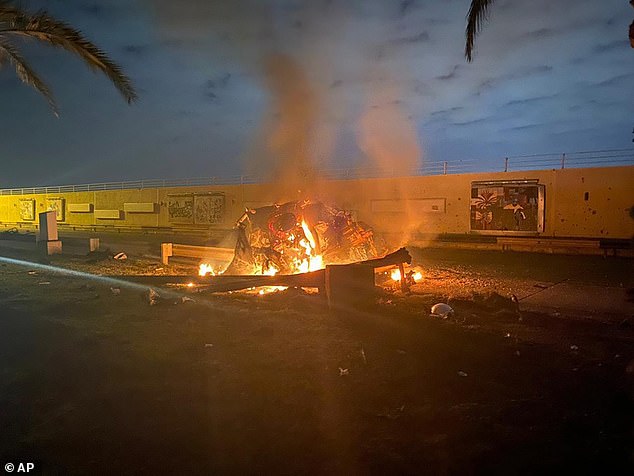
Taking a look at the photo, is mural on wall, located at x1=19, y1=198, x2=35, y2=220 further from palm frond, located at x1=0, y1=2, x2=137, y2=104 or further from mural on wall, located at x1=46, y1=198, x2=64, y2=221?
palm frond, located at x1=0, y1=2, x2=137, y2=104

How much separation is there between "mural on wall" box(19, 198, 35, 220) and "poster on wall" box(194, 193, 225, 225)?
2060cm

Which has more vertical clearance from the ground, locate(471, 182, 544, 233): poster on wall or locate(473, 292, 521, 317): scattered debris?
locate(471, 182, 544, 233): poster on wall

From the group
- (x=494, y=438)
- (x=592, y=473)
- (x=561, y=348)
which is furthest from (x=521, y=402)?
(x=561, y=348)

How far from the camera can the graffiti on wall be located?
29.1 m

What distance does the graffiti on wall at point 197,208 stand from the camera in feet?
95.5

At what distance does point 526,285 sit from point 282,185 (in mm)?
14100

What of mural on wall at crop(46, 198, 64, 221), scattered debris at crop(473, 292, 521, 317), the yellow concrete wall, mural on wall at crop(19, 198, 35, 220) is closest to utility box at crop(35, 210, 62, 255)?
the yellow concrete wall

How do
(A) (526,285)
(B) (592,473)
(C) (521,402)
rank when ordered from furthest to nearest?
(A) (526,285) → (C) (521,402) → (B) (592,473)


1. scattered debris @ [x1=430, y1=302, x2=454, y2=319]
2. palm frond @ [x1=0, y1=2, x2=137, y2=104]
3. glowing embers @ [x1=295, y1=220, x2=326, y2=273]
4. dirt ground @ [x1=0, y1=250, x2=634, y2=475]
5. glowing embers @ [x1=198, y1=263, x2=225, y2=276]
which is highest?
palm frond @ [x1=0, y1=2, x2=137, y2=104]

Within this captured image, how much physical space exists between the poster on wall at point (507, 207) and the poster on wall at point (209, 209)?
51.0ft

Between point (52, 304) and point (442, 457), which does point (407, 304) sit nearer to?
point (442, 457)

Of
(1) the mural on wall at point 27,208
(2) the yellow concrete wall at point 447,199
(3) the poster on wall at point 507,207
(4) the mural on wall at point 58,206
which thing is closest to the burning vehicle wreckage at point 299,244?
(2) the yellow concrete wall at point 447,199

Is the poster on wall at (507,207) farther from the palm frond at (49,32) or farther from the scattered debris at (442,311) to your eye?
the palm frond at (49,32)

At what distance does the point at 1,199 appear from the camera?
150 ft
